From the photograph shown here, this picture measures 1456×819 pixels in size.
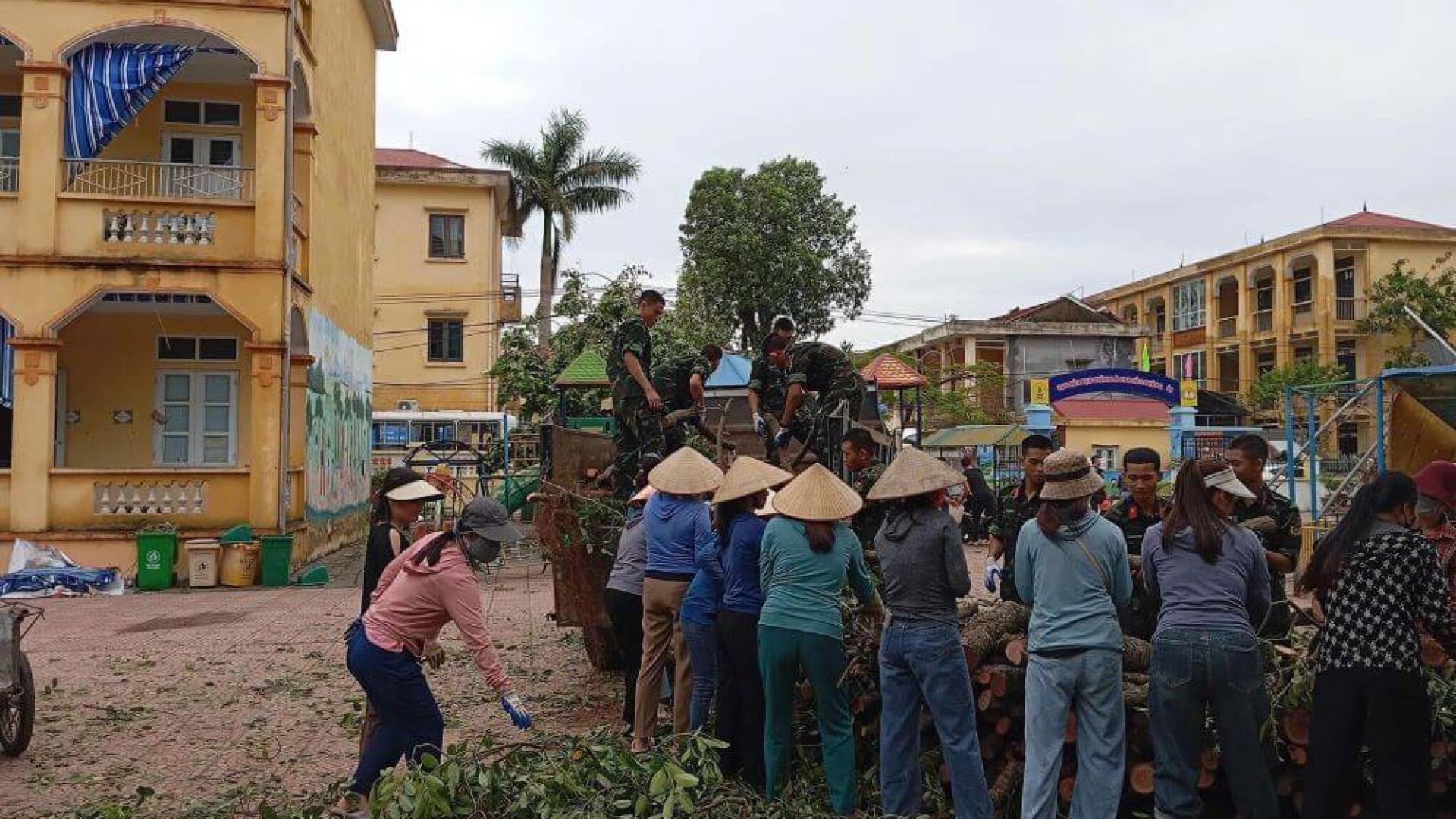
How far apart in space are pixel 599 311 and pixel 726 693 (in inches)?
783

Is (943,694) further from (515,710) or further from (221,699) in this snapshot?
(221,699)

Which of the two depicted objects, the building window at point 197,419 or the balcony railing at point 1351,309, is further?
the balcony railing at point 1351,309

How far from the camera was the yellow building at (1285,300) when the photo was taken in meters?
40.8

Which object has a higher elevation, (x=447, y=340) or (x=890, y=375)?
(x=447, y=340)

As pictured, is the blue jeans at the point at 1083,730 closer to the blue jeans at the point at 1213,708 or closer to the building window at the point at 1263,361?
the blue jeans at the point at 1213,708

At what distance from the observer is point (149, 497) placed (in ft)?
53.3

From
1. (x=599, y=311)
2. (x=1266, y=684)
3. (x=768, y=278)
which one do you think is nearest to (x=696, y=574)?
(x=1266, y=684)

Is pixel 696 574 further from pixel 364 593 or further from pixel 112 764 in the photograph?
pixel 112 764

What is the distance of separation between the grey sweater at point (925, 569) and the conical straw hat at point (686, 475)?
1.66m

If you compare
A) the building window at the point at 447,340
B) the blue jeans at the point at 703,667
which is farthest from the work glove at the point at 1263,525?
the building window at the point at 447,340

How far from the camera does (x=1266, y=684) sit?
17.9ft

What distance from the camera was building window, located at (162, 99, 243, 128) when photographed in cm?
1875

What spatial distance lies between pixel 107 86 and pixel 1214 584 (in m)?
17.1

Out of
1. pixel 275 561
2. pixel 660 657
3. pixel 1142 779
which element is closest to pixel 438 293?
pixel 275 561
